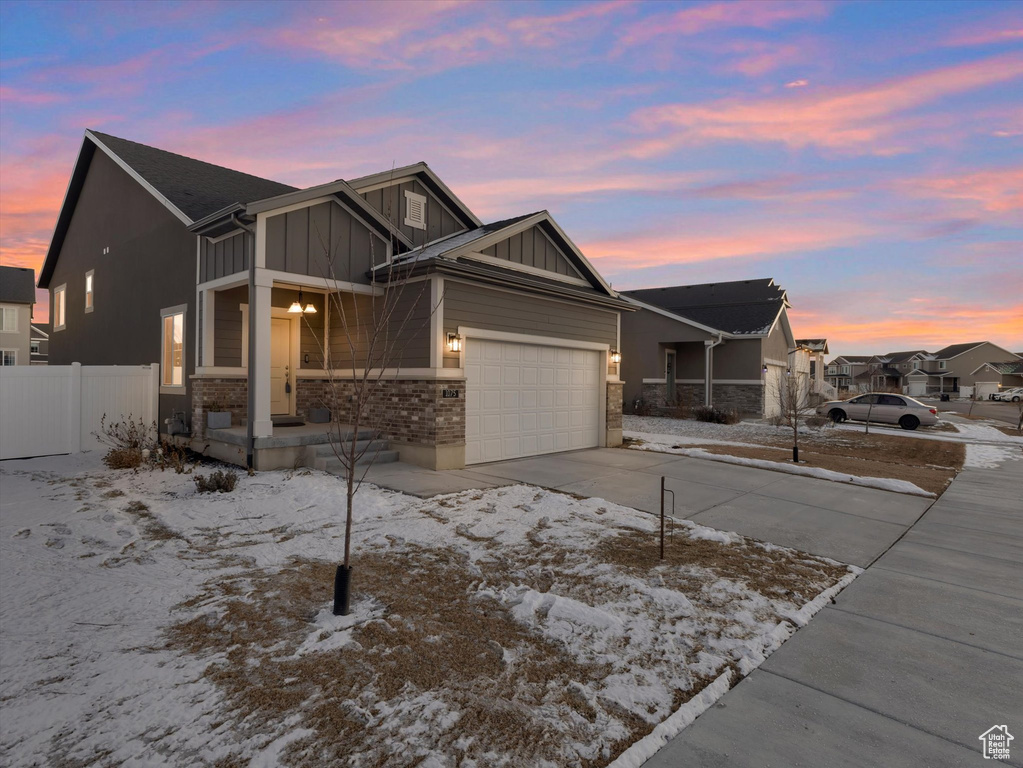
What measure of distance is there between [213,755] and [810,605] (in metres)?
4.26

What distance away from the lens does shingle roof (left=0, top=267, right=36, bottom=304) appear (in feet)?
106

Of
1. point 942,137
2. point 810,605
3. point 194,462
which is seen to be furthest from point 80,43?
point 942,137

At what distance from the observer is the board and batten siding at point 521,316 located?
9688 mm

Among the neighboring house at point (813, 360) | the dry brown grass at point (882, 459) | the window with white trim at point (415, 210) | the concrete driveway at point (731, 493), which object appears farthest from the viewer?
the neighboring house at point (813, 360)

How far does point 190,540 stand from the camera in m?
5.64

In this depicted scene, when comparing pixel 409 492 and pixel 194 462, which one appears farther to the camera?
pixel 194 462

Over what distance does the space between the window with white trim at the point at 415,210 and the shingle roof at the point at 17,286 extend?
3456 cm

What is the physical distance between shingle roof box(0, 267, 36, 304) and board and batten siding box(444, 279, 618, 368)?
37.5 metres

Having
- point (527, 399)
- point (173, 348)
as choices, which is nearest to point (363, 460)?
point (527, 399)

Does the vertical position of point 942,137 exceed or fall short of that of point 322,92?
it falls short

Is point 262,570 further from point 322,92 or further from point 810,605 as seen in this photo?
point 322,92

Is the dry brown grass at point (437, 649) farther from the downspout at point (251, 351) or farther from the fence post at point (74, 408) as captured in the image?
the fence post at point (74, 408)

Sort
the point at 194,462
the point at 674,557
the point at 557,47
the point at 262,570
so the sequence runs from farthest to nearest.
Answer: the point at 557,47, the point at 194,462, the point at 674,557, the point at 262,570

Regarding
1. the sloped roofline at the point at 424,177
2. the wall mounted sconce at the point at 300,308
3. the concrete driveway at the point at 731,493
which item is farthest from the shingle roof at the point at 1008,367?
the wall mounted sconce at the point at 300,308
